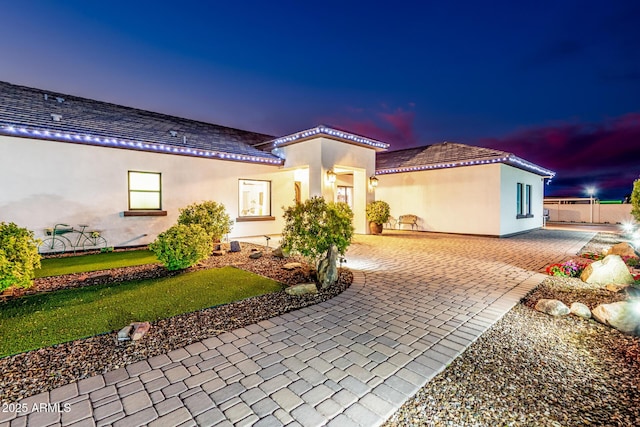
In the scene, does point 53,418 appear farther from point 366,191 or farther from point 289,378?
point 366,191

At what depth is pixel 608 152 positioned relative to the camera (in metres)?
25.3

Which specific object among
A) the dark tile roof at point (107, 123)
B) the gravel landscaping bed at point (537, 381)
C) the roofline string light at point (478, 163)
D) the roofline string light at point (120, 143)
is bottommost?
the gravel landscaping bed at point (537, 381)

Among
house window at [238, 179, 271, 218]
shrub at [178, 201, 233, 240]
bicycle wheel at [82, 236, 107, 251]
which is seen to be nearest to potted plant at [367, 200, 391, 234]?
house window at [238, 179, 271, 218]

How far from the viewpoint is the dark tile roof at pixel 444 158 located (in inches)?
442

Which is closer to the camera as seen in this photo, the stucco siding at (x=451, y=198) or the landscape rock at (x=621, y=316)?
the landscape rock at (x=621, y=316)

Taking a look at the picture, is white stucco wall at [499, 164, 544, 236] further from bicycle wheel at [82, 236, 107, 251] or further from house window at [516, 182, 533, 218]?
bicycle wheel at [82, 236, 107, 251]

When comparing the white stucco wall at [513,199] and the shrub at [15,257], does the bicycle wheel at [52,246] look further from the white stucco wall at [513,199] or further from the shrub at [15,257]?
the white stucco wall at [513,199]

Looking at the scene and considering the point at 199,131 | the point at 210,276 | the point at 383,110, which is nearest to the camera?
the point at 210,276

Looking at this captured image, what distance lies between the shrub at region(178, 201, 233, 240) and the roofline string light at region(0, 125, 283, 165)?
2.19m

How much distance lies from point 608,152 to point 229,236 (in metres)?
33.8

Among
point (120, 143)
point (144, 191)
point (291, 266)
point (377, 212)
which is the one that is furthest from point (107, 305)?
point (377, 212)

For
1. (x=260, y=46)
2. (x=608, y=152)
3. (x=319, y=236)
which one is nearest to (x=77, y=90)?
(x=260, y=46)

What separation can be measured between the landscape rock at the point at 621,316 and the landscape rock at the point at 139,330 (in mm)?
5341

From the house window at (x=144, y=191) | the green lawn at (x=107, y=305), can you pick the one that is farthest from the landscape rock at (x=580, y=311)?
the house window at (x=144, y=191)
